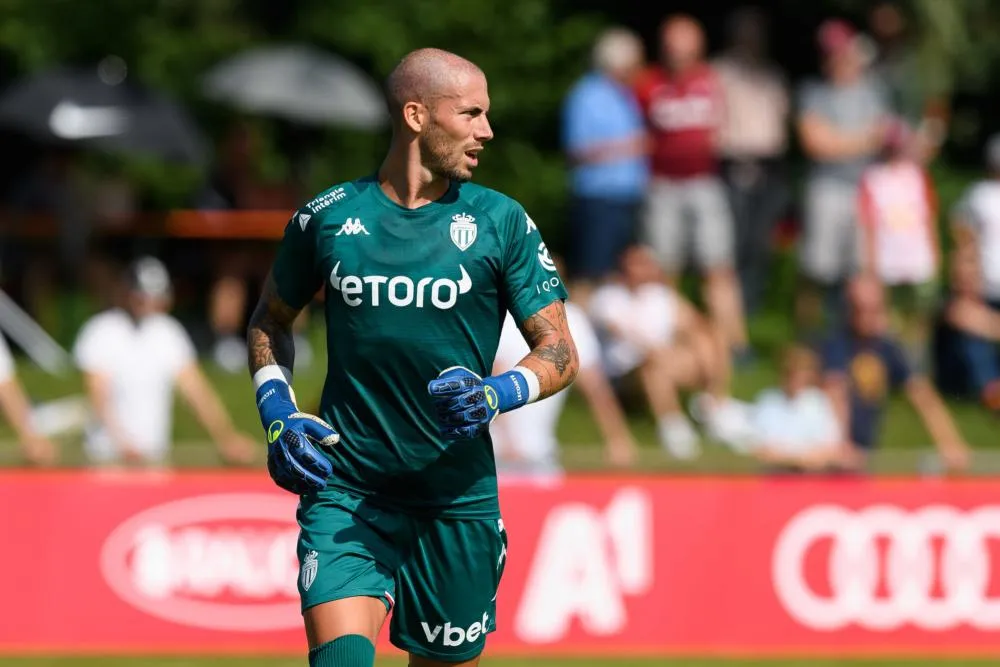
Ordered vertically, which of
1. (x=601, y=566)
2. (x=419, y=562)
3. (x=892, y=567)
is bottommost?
(x=892, y=567)

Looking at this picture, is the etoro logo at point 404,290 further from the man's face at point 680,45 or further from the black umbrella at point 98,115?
the black umbrella at point 98,115

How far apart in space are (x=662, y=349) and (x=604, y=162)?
4.96 ft

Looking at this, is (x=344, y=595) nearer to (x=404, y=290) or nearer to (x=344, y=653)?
(x=344, y=653)

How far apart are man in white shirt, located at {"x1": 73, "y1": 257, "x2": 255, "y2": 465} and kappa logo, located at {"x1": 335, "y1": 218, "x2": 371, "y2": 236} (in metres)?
6.77

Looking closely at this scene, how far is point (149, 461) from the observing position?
1252 cm

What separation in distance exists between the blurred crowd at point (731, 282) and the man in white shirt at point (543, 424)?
0.07ft

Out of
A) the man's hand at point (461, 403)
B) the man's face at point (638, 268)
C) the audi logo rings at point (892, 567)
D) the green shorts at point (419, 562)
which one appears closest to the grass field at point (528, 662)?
the audi logo rings at point (892, 567)

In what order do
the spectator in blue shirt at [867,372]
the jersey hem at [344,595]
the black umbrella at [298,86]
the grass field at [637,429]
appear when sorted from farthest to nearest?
1. the black umbrella at [298,86]
2. the grass field at [637,429]
3. the spectator in blue shirt at [867,372]
4. the jersey hem at [344,595]

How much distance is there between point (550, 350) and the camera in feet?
20.0

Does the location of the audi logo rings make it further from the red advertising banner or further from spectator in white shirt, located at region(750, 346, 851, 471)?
spectator in white shirt, located at region(750, 346, 851, 471)

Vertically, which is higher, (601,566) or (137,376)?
(137,376)

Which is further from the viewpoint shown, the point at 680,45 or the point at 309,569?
the point at 680,45

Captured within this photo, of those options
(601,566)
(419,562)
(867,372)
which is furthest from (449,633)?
(867,372)

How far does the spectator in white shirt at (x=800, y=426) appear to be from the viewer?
1247 cm
